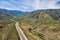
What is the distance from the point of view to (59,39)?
85.8 m

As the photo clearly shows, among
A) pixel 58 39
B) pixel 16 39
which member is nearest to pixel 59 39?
pixel 58 39

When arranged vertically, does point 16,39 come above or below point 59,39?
above

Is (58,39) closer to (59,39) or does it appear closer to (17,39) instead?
(59,39)

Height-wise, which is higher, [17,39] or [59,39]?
[17,39]

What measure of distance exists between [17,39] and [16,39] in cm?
48

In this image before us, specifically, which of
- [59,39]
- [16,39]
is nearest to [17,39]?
[16,39]

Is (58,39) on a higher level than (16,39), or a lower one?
lower

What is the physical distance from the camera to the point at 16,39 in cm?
5484

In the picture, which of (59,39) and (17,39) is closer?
(17,39)

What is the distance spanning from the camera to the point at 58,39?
8681 cm

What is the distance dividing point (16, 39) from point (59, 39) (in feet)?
125

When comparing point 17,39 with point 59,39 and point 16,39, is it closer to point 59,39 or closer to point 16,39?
point 16,39

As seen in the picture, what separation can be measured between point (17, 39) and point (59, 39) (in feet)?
125

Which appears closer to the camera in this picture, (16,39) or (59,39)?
(16,39)
